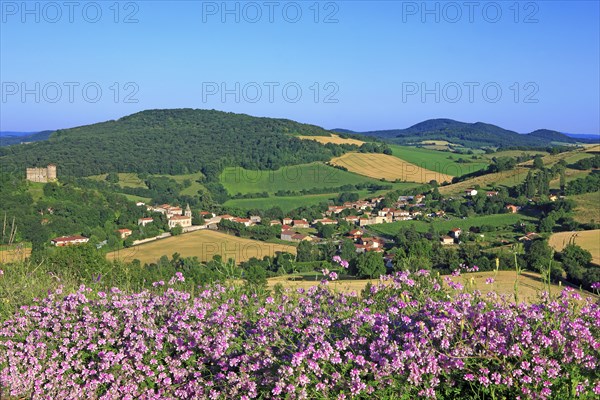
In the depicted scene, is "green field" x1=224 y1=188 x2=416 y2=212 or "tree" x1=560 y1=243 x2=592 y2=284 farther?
"green field" x1=224 y1=188 x2=416 y2=212

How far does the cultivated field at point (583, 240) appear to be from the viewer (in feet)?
107

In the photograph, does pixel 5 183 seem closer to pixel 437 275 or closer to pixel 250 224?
pixel 250 224

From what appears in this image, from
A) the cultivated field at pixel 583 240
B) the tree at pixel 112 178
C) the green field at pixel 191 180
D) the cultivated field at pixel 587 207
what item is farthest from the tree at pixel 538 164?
the tree at pixel 112 178

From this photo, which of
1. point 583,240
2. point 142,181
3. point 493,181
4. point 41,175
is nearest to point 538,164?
point 493,181

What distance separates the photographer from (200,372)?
3793 mm

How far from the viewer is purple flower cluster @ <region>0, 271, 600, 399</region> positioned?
3234 millimetres

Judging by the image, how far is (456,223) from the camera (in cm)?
5012

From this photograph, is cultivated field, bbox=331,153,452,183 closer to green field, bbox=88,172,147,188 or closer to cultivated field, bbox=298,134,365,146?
cultivated field, bbox=298,134,365,146

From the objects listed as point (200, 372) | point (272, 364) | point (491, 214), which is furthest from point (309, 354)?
point (491, 214)

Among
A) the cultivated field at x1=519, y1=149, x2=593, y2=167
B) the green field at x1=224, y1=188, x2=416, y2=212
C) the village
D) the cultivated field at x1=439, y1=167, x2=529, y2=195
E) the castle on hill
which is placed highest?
the cultivated field at x1=519, y1=149, x2=593, y2=167

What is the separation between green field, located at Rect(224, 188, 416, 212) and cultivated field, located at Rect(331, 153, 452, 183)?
6978mm

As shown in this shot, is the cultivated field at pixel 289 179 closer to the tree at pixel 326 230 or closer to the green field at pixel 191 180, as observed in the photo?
the green field at pixel 191 180

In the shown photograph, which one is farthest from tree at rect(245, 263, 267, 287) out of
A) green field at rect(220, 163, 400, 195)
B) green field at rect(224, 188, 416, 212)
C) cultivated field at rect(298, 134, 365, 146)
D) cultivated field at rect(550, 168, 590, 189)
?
cultivated field at rect(298, 134, 365, 146)

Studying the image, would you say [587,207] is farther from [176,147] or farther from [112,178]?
[176,147]
